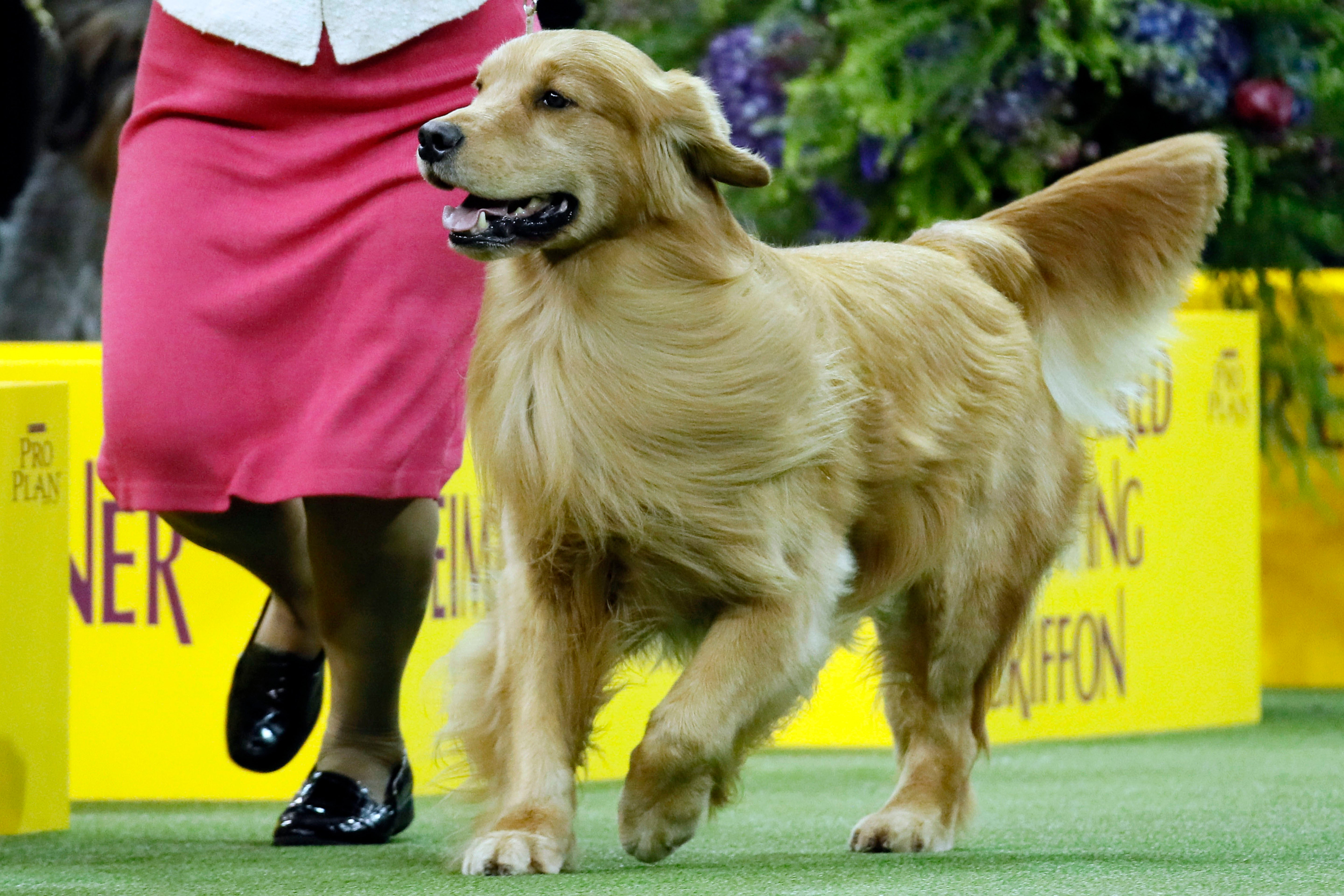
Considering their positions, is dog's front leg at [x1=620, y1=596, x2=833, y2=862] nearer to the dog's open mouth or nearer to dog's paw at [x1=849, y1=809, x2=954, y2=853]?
dog's paw at [x1=849, y1=809, x2=954, y2=853]

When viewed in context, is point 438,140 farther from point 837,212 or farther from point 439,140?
point 837,212

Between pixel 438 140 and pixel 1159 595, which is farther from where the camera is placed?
pixel 1159 595

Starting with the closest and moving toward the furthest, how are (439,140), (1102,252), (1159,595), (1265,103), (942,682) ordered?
(439,140) < (942,682) < (1102,252) < (1159,595) < (1265,103)

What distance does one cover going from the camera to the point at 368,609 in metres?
3.36

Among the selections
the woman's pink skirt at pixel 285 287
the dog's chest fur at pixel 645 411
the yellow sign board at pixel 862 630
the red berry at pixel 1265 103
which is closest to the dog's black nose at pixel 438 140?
the dog's chest fur at pixel 645 411

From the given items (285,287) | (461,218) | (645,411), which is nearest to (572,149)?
(461,218)

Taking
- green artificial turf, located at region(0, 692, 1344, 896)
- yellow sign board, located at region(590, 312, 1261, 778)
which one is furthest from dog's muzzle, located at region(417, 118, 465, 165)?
yellow sign board, located at region(590, 312, 1261, 778)

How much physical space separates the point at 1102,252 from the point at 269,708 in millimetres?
1786

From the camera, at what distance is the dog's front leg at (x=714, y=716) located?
110 inches

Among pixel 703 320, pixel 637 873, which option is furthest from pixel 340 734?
pixel 703 320

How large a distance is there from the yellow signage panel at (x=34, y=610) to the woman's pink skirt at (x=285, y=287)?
38 centimetres

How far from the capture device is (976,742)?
358 cm

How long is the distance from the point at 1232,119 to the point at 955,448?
276cm

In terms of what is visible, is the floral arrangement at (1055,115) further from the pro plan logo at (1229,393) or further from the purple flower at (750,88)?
the pro plan logo at (1229,393)
